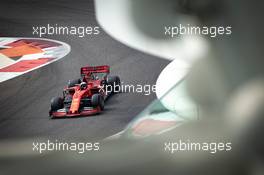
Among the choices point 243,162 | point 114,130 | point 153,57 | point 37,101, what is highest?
point 153,57

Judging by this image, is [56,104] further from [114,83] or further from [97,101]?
[114,83]

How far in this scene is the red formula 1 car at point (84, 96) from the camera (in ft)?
8.09

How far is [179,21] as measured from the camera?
245 centimetres

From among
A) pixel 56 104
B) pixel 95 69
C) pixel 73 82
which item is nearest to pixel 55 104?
pixel 56 104

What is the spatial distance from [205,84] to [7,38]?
1092 mm

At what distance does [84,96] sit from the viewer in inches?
98.0

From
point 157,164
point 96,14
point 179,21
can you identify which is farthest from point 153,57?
point 157,164

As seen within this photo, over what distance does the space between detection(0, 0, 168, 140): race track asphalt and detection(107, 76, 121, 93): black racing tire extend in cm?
3

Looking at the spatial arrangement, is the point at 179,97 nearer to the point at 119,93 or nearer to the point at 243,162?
the point at 119,93

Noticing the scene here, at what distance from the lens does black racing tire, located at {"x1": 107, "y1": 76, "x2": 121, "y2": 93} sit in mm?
2473
